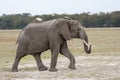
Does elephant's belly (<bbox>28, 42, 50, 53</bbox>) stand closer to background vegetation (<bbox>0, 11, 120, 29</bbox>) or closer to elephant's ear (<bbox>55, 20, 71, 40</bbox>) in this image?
elephant's ear (<bbox>55, 20, 71, 40</bbox>)

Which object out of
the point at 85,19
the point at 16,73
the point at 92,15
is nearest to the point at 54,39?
the point at 16,73

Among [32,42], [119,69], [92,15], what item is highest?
[32,42]

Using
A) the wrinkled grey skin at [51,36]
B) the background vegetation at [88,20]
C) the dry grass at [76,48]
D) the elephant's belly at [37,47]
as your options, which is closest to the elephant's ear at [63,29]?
the wrinkled grey skin at [51,36]

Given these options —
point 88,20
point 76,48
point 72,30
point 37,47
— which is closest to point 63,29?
point 72,30

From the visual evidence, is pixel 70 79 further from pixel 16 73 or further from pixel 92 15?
pixel 92 15

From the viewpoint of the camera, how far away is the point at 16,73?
60.8 ft

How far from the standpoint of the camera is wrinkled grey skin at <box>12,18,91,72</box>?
1889 centimetres

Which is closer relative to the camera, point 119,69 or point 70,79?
point 70,79

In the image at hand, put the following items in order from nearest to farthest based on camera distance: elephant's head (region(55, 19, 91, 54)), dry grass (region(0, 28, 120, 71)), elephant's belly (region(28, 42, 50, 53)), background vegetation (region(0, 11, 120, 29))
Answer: elephant's head (region(55, 19, 91, 54))
elephant's belly (region(28, 42, 50, 53))
dry grass (region(0, 28, 120, 71))
background vegetation (region(0, 11, 120, 29))

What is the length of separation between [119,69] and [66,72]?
2347mm

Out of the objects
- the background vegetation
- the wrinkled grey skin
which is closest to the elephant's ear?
the wrinkled grey skin

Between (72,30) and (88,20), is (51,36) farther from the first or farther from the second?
(88,20)

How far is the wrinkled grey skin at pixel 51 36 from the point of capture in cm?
1889

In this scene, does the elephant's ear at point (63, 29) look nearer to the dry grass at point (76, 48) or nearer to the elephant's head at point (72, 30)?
the elephant's head at point (72, 30)
